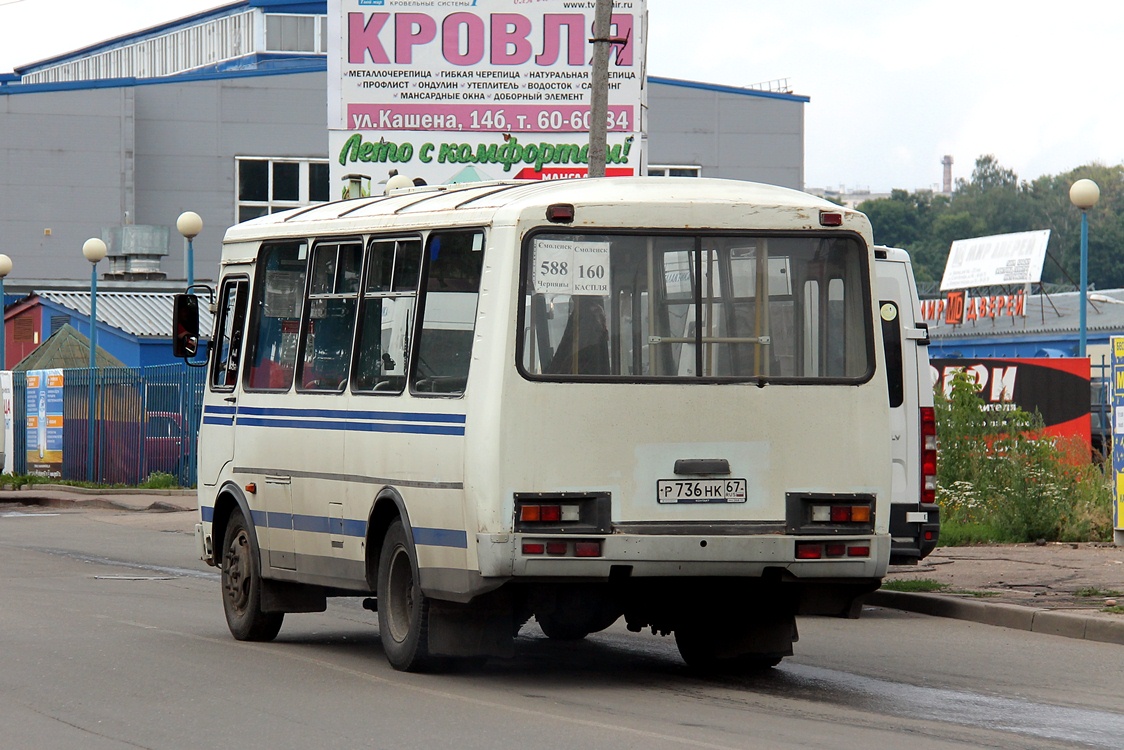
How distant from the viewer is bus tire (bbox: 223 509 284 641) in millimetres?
12008

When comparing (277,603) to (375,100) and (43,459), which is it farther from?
(43,459)

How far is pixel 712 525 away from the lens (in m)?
9.42

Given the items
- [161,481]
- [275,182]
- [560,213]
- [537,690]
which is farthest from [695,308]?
[275,182]

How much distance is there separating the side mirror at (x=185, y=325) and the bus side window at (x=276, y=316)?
92 cm

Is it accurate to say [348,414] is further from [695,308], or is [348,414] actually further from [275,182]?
[275,182]

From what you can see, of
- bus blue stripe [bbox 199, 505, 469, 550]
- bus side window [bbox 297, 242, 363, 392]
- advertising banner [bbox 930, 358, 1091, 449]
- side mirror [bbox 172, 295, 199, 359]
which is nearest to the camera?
bus blue stripe [bbox 199, 505, 469, 550]

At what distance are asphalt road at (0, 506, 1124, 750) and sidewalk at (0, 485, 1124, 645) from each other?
0.16 meters

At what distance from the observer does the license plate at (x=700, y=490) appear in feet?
31.0

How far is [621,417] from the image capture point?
31.1 feet

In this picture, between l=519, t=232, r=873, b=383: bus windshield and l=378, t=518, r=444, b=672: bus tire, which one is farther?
l=378, t=518, r=444, b=672: bus tire

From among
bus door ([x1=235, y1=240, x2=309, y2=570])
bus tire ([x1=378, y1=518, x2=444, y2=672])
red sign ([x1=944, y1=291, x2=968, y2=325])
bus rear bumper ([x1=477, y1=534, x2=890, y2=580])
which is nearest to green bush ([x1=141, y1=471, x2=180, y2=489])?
bus door ([x1=235, y1=240, x2=309, y2=570])

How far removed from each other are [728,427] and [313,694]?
103 inches

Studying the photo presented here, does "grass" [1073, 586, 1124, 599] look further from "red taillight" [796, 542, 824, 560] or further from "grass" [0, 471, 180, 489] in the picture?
"grass" [0, 471, 180, 489]

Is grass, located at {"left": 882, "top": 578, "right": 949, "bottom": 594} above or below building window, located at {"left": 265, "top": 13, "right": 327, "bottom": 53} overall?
below
